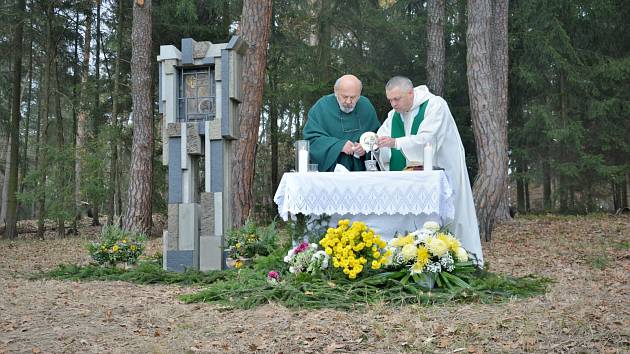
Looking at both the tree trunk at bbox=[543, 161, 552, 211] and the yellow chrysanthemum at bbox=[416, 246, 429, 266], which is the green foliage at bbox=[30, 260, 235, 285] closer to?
the yellow chrysanthemum at bbox=[416, 246, 429, 266]

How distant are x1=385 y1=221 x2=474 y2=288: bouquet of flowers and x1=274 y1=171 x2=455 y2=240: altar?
25 centimetres

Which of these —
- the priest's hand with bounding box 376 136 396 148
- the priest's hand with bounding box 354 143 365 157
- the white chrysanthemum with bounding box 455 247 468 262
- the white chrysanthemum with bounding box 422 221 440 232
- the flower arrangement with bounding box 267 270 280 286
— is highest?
the priest's hand with bounding box 376 136 396 148

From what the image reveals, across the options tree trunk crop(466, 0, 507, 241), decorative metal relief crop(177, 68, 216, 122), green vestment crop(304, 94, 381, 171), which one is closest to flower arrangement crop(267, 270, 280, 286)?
green vestment crop(304, 94, 381, 171)

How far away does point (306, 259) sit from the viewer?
6.12 meters

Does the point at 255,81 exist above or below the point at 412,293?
above

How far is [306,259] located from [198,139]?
9.75 feet

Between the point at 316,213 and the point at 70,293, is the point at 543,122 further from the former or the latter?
the point at 70,293

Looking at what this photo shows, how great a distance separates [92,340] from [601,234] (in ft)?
30.7

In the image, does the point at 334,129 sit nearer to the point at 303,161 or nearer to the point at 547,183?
the point at 303,161

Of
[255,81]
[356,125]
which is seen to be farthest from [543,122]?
[356,125]

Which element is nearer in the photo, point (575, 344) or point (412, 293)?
point (575, 344)

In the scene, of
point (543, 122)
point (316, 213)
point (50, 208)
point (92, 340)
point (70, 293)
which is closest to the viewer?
point (92, 340)

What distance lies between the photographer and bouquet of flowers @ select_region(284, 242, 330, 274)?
19.8 feet

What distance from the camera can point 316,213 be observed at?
626 cm
